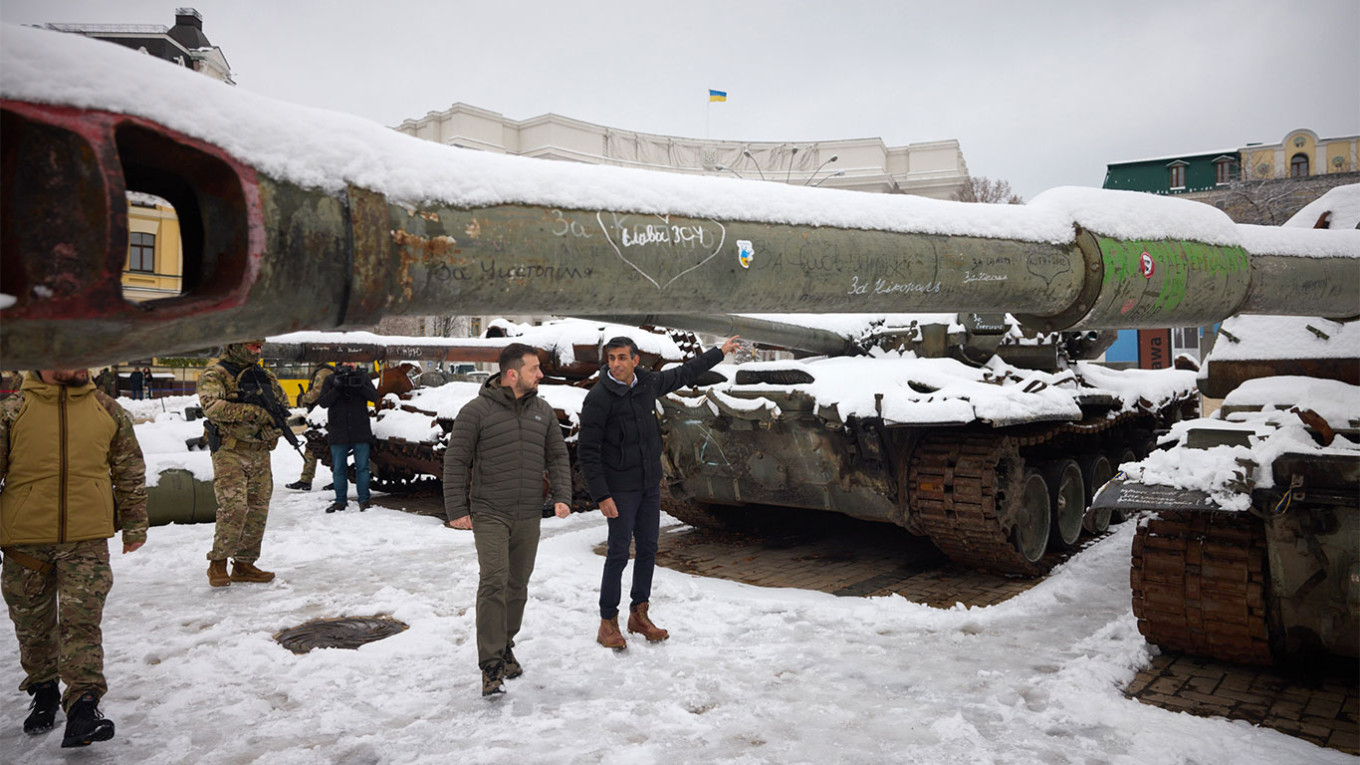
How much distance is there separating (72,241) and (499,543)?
11.5ft

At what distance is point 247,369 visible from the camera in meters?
6.77

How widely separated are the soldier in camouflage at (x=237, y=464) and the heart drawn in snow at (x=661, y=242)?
222 inches

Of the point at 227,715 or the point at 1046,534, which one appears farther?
the point at 1046,534

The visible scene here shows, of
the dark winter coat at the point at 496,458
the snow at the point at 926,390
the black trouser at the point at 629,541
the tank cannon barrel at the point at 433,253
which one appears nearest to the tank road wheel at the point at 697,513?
the snow at the point at 926,390

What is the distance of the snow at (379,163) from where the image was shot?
1051mm

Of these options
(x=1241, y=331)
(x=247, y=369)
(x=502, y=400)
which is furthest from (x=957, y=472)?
(x=247, y=369)

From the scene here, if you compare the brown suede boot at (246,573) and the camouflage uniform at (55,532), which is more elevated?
the camouflage uniform at (55,532)

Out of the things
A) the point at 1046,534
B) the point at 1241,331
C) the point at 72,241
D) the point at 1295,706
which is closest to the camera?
the point at 72,241

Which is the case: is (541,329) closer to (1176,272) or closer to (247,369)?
(247,369)

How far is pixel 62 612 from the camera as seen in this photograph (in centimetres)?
387

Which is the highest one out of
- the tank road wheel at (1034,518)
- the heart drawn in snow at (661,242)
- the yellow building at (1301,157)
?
the yellow building at (1301,157)

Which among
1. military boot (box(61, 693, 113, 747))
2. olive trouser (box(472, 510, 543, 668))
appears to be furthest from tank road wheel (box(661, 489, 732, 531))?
military boot (box(61, 693, 113, 747))

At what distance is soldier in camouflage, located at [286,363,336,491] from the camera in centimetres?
1065

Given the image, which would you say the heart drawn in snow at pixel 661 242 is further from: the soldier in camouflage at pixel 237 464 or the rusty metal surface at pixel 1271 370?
the soldier in camouflage at pixel 237 464
